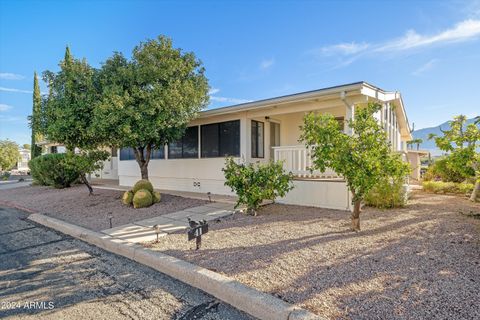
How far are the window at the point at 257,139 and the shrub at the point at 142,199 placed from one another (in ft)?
13.3

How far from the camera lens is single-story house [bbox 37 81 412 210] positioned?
23.8 feet

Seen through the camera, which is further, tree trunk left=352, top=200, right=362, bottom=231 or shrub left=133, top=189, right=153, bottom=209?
shrub left=133, top=189, right=153, bottom=209

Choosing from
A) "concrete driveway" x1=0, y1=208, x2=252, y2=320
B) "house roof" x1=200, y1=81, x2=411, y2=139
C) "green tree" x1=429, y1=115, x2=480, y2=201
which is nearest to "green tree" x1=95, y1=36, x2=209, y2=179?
"house roof" x1=200, y1=81, x2=411, y2=139

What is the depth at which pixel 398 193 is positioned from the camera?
6965 millimetres

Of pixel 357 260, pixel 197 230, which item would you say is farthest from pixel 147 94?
pixel 357 260

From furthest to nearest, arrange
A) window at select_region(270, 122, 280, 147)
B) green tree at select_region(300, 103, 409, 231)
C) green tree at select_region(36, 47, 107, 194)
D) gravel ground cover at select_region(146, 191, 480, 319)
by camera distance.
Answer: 1. window at select_region(270, 122, 280, 147)
2. green tree at select_region(36, 47, 107, 194)
3. green tree at select_region(300, 103, 409, 231)
4. gravel ground cover at select_region(146, 191, 480, 319)

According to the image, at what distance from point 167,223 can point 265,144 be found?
548 centimetres

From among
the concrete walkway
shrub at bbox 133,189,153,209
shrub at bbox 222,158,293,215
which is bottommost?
the concrete walkway

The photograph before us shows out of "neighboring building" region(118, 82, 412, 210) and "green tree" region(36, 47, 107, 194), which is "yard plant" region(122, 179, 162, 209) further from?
"neighboring building" region(118, 82, 412, 210)

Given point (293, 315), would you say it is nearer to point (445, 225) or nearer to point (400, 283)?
point (400, 283)

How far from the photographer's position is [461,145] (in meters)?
6.40

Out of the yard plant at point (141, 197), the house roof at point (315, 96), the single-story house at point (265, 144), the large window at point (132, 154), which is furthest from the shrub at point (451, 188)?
the large window at point (132, 154)

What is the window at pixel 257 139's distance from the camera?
32.7 feet

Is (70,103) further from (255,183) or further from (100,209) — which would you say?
(255,183)
